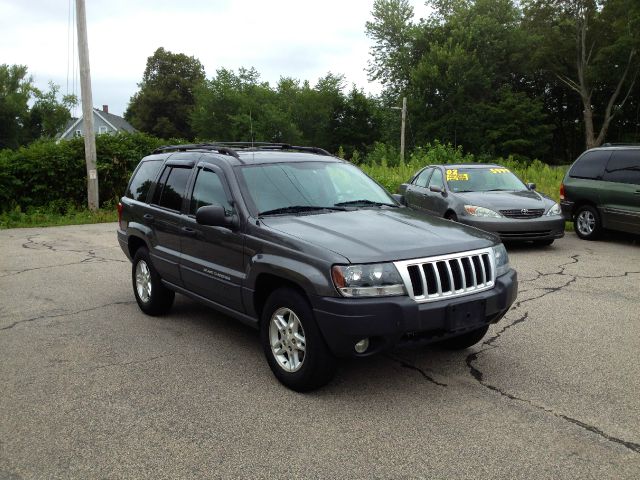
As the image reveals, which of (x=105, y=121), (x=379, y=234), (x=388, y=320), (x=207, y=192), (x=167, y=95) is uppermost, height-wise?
(x=167, y=95)

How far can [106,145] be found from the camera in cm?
1800

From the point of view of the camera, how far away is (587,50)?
4325cm

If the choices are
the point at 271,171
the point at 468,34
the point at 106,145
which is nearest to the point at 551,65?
the point at 468,34

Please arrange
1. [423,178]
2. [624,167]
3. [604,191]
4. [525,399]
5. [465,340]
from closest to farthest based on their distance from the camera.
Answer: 1. [525,399]
2. [465,340]
3. [624,167]
4. [604,191]
5. [423,178]

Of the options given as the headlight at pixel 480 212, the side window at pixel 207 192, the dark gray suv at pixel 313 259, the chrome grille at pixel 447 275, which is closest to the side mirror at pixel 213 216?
the dark gray suv at pixel 313 259

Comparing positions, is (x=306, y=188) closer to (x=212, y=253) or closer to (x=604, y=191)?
(x=212, y=253)

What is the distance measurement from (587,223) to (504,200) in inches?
95.5

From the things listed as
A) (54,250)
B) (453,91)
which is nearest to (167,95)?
(453,91)

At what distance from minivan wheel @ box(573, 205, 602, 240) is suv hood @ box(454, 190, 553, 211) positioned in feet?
4.62

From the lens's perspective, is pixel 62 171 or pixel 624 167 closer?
pixel 624 167

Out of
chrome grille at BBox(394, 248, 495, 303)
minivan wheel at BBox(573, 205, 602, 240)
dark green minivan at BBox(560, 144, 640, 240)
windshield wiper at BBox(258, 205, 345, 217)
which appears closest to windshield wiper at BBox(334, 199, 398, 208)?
windshield wiper at BBox(258, 205, 345, 217)

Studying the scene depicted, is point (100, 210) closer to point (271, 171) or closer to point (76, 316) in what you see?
point (76, 316)

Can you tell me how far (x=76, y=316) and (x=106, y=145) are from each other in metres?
13.0

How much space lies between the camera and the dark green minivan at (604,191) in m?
10.3
